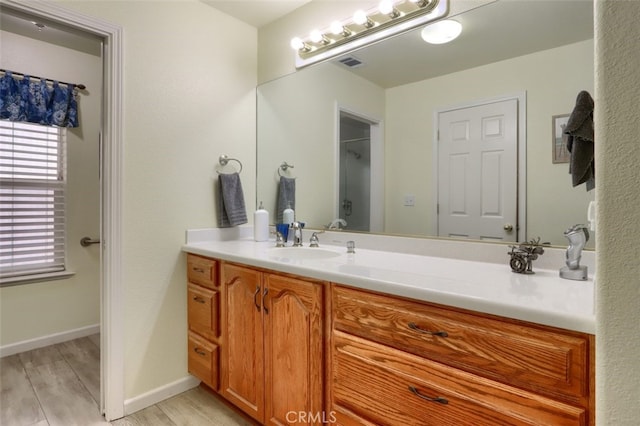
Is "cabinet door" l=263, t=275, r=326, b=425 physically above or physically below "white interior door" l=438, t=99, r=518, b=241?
below

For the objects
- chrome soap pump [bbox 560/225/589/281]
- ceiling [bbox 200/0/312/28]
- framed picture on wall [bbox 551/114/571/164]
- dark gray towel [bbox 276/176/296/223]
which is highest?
ceiling [bbox 200/0/312/28]

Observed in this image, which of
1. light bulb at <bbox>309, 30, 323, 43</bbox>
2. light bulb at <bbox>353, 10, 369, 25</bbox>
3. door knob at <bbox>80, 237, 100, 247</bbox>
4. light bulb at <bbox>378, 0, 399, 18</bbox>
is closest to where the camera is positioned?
light bulb at <bbox>378, 0, 399, 18</bbox>

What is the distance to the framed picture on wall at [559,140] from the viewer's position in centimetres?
127

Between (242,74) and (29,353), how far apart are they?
2.54 m

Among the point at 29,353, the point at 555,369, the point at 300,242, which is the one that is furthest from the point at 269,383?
the point at 29,353

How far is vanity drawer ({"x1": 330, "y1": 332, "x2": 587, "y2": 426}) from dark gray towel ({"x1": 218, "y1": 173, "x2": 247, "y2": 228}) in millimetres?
1212

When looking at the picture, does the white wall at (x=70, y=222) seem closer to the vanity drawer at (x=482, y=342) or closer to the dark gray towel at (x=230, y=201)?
the dark gray towel at (x=230, y=201)

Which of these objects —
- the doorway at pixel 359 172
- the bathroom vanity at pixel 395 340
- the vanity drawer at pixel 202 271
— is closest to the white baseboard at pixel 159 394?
the bathroom vanity at pixel 395 340

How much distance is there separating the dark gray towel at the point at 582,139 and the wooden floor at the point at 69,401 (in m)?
1.81

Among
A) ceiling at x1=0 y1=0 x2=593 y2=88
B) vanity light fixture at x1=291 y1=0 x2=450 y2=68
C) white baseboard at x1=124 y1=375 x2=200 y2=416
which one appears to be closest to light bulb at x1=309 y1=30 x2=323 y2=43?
vanity light fixture at x1=291 y1=0 x2=450 y2=68

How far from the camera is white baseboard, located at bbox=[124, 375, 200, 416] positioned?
180 cm

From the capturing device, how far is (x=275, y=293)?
1.45 metres

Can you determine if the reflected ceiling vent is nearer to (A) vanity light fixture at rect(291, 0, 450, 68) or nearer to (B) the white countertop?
(A) vanity light fixture at rect(291, 0, 450, 68)

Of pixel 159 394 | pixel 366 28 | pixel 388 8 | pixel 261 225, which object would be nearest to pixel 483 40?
pixel 388 8
